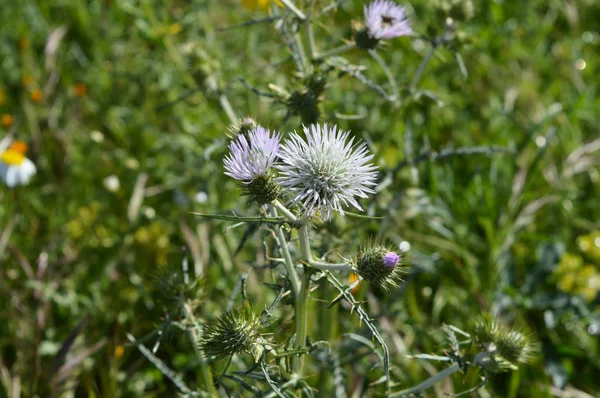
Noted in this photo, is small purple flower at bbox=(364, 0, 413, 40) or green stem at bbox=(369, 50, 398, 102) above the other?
small purple flower at bbox=(364, 0, 413, 40)

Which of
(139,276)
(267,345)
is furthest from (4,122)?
(267,345)

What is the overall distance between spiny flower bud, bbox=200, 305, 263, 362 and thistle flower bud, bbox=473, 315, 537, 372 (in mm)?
717

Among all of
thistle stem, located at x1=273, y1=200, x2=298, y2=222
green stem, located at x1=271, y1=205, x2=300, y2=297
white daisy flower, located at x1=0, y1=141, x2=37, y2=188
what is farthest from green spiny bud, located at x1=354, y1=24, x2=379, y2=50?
white daisy flower, located at x1=0, y1=141, x2=37, y2=188

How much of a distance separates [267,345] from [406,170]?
1.43 meters

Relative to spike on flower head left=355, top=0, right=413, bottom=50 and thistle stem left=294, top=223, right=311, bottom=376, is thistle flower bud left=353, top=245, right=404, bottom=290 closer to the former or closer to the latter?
thistle stem left=294, top=223, right=311, bottom=376

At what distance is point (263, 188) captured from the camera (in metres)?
1.58

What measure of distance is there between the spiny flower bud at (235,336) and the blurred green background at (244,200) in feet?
1.43

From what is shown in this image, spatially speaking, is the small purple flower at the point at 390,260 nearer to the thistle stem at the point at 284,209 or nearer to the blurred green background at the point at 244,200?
the thistle stem at the point at 284,209

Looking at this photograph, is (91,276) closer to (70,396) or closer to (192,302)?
(70,396)

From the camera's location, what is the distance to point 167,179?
11.6ft

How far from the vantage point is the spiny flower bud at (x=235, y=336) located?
165 cm

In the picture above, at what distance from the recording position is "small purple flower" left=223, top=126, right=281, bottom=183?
1565mm

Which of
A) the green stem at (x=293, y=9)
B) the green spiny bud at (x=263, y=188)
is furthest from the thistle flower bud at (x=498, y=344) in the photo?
the green stem at (x=293, y=9)

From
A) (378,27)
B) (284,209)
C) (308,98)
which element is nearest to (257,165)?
(284,209)
